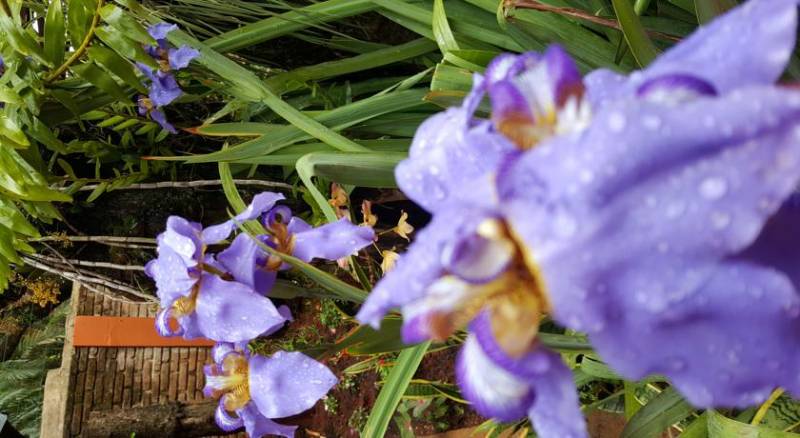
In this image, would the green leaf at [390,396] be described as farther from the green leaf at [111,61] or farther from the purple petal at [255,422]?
the green leaf at [111,61]

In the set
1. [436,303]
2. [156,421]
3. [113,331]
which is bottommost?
[156,421]

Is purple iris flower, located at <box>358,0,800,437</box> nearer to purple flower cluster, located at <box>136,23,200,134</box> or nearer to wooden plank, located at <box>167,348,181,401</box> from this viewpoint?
purple flower cluster, located at <box>136,23,200,134</box>

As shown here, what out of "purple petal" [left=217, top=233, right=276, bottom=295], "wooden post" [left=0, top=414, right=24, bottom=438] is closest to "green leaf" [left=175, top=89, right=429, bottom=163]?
"purple petal" [left=217, top=233, right=276, bottom=295]

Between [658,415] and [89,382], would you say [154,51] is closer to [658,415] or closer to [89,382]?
[658,415]

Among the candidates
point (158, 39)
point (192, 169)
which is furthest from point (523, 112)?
point (192, 169)

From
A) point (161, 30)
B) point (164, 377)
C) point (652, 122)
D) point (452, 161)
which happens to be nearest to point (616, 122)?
point (652, 122)

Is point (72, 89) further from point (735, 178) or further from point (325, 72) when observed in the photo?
point (735, 178)
